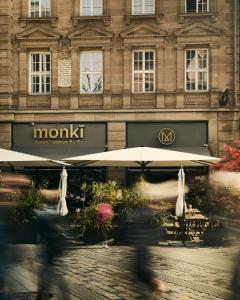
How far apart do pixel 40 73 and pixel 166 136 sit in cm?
580

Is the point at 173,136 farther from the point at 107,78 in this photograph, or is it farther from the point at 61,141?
the point at 61,141

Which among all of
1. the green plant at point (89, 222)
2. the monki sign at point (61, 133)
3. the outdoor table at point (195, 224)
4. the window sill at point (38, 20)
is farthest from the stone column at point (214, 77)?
the green plant at point (89, 222)

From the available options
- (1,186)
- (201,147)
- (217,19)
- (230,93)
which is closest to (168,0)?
(217,19)

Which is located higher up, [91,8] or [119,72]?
[91,8]

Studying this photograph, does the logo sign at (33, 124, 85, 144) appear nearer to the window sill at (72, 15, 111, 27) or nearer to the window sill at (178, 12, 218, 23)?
the window sill at (72, 15, 111, 27)

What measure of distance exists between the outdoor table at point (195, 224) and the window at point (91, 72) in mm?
10864

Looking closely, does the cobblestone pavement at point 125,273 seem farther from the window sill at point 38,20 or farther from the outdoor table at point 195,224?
the window sill at point 38,20

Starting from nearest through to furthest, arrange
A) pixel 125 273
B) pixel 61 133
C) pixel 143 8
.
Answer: pixel 125 273
pixel 61 133
pixel 143 8

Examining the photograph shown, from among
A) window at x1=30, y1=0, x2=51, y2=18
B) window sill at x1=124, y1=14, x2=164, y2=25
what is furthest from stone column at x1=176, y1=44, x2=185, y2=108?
window at x1=30, y1=0, x2=51, y2=18

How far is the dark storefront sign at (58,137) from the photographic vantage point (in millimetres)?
24750

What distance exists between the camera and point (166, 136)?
24562 mm

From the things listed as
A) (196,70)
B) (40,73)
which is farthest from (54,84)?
(196,70)

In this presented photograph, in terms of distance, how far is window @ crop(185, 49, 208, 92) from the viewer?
24750mm

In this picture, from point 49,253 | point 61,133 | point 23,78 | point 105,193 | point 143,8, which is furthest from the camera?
point 23,78
